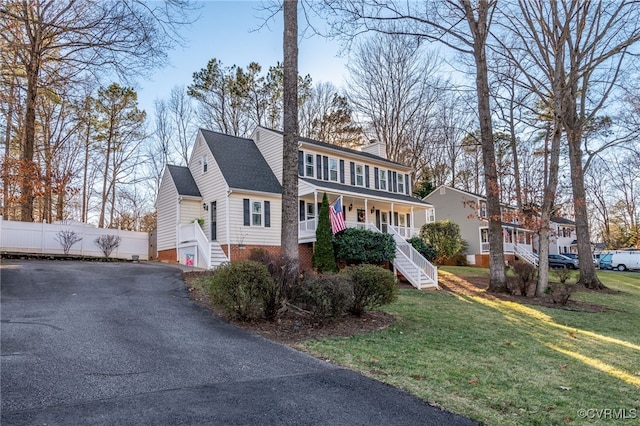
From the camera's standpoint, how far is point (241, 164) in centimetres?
1972

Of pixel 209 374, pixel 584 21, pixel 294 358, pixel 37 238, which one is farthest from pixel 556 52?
pixel 37 238

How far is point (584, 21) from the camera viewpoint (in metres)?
15.2

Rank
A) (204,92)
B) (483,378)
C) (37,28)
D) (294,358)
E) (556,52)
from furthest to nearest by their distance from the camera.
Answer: (204,92) → (556,52) → (37,28) → (294,358) → (483,378)

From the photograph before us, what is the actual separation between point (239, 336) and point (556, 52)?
14.8 m

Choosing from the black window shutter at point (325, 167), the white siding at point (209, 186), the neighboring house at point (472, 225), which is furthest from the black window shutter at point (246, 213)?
the neighboring house at point (472, 225)

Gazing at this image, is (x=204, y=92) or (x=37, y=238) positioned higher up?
(x=204, y=92)

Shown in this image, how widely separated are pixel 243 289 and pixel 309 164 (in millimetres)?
14157

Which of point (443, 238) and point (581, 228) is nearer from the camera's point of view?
point (581, 228)

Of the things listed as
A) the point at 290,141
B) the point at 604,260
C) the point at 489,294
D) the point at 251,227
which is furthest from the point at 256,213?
the point at 604,260

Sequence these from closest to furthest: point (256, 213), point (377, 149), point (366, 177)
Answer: point (256, 213)
point (366, 177)
point (377, 149)

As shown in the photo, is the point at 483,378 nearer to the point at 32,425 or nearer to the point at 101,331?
the point at 32,425

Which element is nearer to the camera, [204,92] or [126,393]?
[126,393]

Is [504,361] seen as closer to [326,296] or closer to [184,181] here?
[326,296]

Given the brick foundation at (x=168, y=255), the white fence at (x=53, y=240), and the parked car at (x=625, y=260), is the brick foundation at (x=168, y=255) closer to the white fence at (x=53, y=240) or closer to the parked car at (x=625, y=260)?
the white fence at (x=53, y=240)
